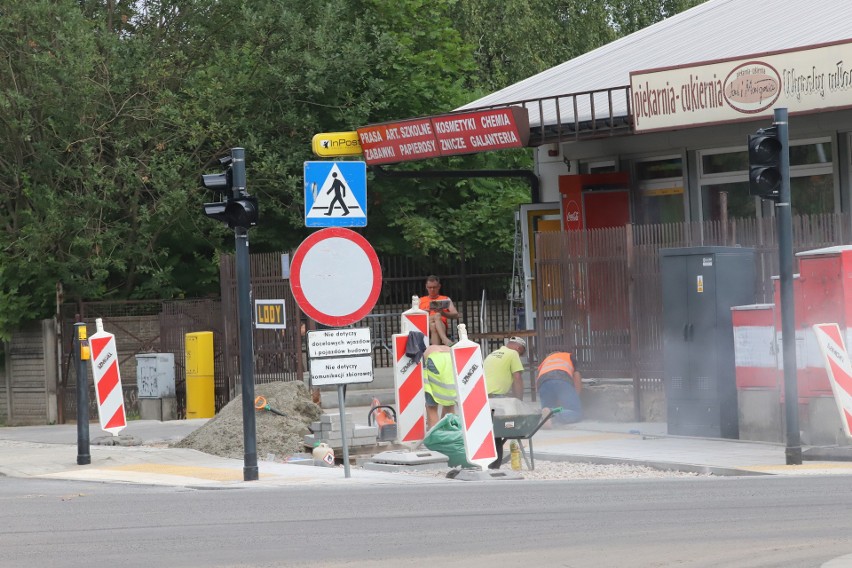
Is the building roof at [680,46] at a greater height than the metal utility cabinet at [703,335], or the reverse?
the building roof at [680,46]

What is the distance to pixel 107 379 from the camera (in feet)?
59.0

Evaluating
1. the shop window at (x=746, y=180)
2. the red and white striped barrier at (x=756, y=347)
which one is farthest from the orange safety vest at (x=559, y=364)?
the shop window at (x=746, y=180)

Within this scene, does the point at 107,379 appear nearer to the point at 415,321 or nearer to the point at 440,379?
the point at 415,321

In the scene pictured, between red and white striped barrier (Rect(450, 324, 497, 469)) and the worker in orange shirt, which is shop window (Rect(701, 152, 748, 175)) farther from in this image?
red and white striped barrier (Rect(450, 324, 497, 469))

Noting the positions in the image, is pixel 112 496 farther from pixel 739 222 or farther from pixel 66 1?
pixel 66 1

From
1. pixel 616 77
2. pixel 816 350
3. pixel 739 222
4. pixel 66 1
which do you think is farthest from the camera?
pixel 66 1

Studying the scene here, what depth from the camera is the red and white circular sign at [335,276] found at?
1286 cm

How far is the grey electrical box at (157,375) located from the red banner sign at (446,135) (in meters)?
4.91

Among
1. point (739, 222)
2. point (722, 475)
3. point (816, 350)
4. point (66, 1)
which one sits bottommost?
point (722, 475)

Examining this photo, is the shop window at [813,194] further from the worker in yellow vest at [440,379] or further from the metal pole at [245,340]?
the metal pole at [245,340]

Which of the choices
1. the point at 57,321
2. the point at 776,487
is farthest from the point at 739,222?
the point at 57,321

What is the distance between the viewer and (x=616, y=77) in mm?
24391

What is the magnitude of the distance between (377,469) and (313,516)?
13.6ft

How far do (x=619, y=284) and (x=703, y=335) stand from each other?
2.87 meters
